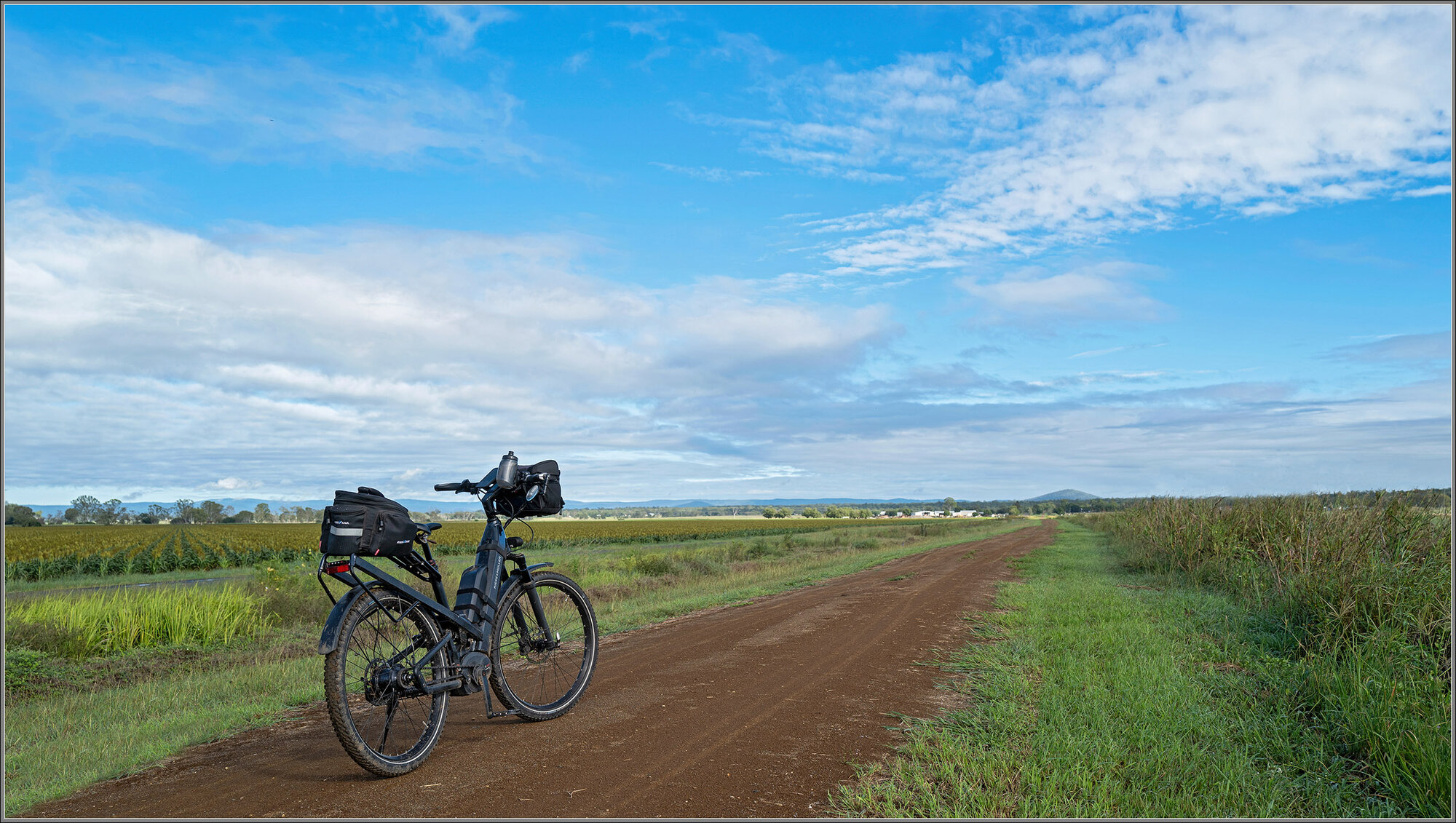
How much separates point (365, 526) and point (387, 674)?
1038mm

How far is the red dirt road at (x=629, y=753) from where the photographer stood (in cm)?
462

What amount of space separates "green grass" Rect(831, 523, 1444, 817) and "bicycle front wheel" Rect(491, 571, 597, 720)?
2.70 m

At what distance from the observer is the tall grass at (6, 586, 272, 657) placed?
12.9m

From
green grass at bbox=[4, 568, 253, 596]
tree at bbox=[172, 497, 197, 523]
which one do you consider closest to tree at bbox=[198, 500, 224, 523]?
tree at bbox=[172, 497, 197, 523]

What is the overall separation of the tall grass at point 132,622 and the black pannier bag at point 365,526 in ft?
38.1

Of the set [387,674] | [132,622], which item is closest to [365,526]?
[387,674]

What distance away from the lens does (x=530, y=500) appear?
633 cm

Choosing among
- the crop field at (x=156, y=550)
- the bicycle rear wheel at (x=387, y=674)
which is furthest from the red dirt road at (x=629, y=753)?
the crop field at (x=156, y=550)

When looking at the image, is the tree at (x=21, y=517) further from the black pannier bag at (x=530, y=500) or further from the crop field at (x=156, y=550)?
the black pannier bag at (x=530, y=500)

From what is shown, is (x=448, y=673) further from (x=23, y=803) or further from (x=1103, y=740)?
(x=1103, y=740)

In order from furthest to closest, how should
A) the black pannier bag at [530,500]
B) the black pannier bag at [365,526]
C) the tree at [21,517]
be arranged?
the tree at [21,517] < the black pannier bag at [530,500] < the black pannier bag at [365,526]

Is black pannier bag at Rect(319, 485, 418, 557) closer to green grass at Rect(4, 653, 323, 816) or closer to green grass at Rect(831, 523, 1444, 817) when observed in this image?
green grass at Rect(4, 653, 323, 816)

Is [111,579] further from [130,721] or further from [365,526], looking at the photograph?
[365,526]

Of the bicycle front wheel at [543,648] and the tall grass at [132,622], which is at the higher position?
the bicycle front wheel at [543,648]
